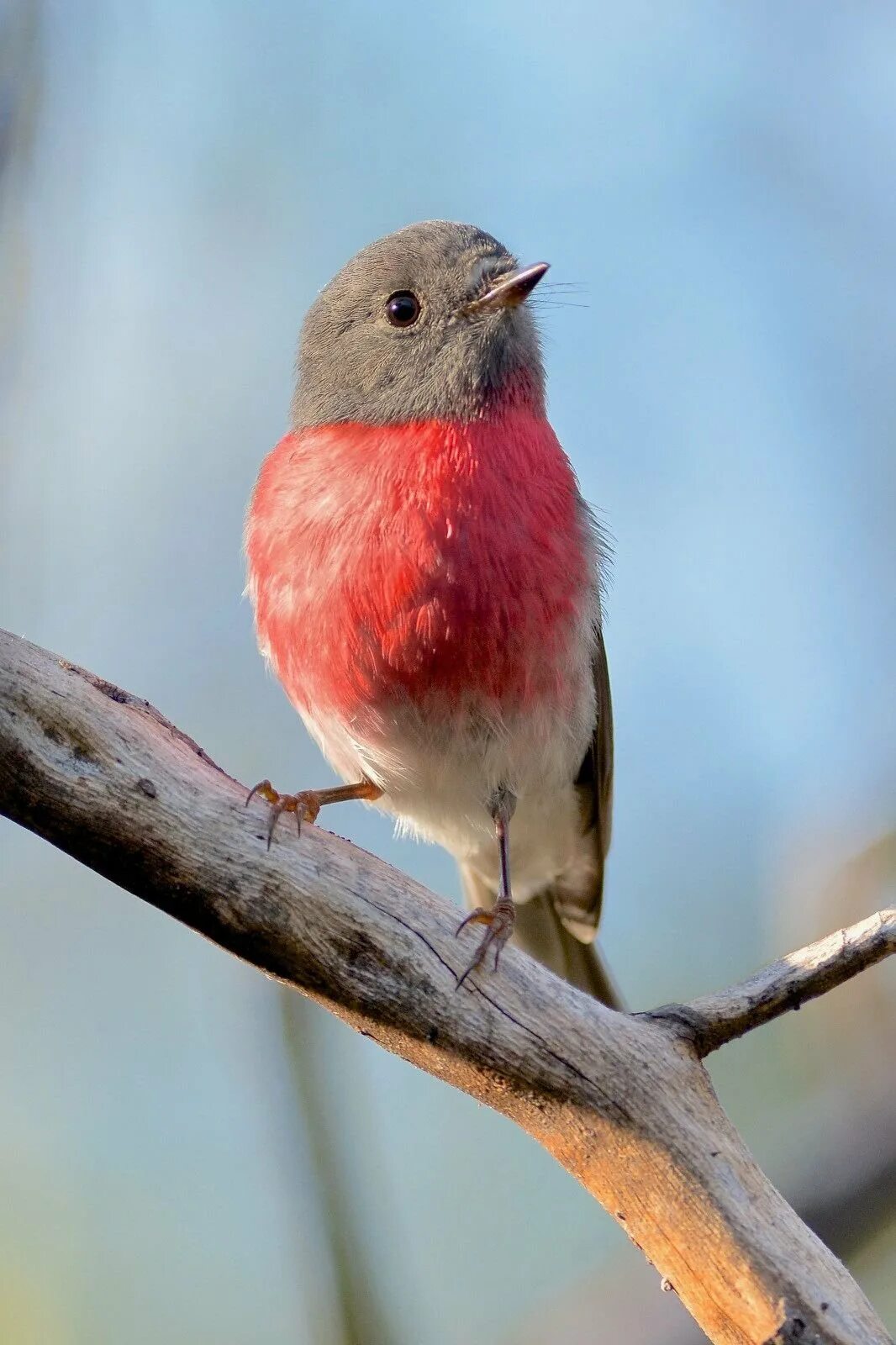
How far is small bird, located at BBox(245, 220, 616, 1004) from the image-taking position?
12.9 ft

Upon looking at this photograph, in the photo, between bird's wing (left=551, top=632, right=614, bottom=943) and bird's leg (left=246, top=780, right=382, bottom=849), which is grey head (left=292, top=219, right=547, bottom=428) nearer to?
bird's wing (left=551, top=632, right=614, bottom=943)

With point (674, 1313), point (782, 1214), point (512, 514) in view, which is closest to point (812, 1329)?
point (782, 1214)

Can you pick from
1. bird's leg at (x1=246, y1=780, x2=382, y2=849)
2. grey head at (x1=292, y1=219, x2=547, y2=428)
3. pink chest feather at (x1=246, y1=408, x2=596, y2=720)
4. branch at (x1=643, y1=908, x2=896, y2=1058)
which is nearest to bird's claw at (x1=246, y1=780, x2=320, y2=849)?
bird's leg at (x1=246, y1=780, x2=382, y2=849)

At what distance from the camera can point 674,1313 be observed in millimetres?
3787

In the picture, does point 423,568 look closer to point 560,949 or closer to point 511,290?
point 511,290

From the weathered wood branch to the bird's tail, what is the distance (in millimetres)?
2039

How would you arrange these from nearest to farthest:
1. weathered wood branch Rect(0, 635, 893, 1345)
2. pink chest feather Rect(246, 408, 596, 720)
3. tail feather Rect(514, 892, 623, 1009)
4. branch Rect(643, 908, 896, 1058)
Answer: weathered wood branch Rect(0, 635, 893, 1345) < branch Rect(643, 908, 896, 1058) < pink chest feather Rect(246, 408, 596, 720) < tail feather Rect(514, 892, 623, 1009)

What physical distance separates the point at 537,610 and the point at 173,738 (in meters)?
1.39

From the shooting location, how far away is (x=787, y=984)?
121 inches

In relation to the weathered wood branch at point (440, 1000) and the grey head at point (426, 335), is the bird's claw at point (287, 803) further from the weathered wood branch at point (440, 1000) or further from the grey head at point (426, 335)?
the grey head at point (426, 335)

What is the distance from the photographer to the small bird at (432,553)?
12.9ft

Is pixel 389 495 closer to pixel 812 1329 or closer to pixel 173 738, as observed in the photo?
pixel 173 738

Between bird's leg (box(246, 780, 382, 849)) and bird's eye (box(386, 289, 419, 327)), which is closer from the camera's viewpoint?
bird's leg (box(246, 780, 382, 849))

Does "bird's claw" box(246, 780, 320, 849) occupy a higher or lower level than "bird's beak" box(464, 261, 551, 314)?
lower
